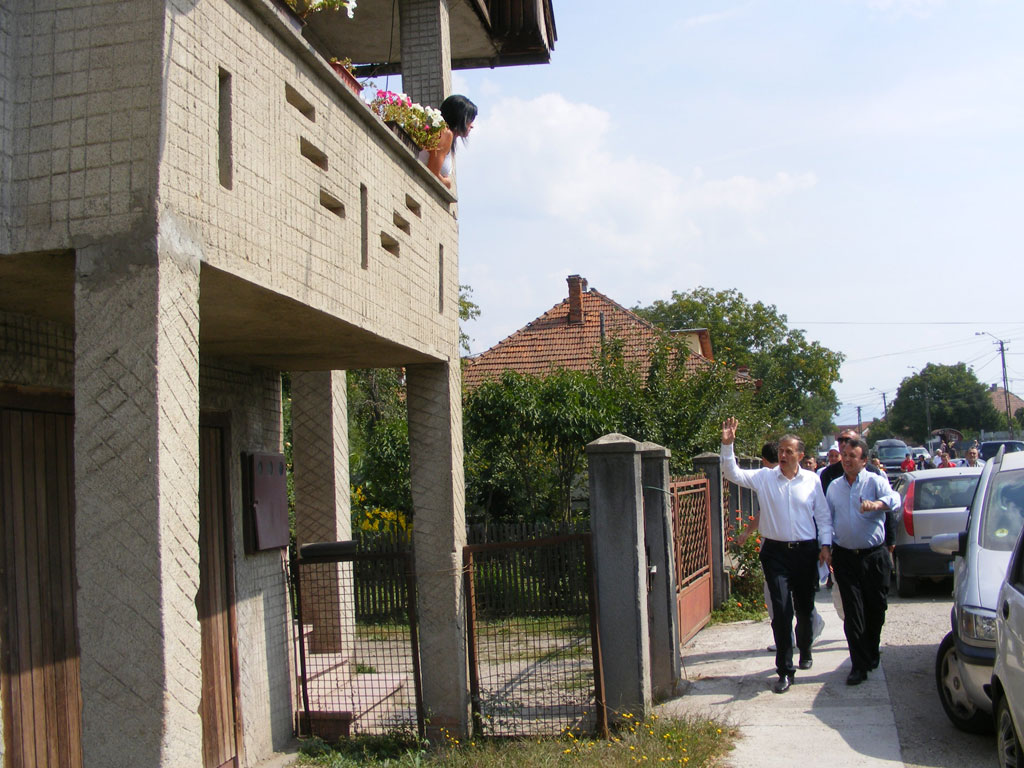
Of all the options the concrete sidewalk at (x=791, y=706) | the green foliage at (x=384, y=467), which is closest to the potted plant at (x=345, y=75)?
the concrete sidewalk at (x=791, y=706)

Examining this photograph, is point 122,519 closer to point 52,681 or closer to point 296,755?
point 52,681

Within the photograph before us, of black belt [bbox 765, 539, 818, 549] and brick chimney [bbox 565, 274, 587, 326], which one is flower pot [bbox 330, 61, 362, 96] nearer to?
black belt [bbox 765, 539, 818, 549]

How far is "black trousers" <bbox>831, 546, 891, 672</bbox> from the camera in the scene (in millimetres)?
7535

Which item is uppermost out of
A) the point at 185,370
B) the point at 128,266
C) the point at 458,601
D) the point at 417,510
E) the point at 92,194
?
the point at 92,194

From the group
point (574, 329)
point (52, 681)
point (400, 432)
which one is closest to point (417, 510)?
point (52, 681)

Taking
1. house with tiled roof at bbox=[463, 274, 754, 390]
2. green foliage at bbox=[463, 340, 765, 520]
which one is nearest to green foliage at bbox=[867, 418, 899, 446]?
house with tiled roof at bbox=[463, 274, 754, 390]

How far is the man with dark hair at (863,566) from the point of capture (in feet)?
24.7

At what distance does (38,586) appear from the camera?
470 cm

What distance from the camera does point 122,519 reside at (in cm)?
347

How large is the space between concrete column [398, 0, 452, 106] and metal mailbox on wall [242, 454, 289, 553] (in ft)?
9.73

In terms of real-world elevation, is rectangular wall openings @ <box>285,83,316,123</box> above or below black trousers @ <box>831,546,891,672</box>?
above

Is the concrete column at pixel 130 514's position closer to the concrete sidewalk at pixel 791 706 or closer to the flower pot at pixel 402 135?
the flower pot at pixel 402 135

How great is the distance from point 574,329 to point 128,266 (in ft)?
85.8

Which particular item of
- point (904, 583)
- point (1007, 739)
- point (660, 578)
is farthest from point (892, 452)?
point (1007, 739)
